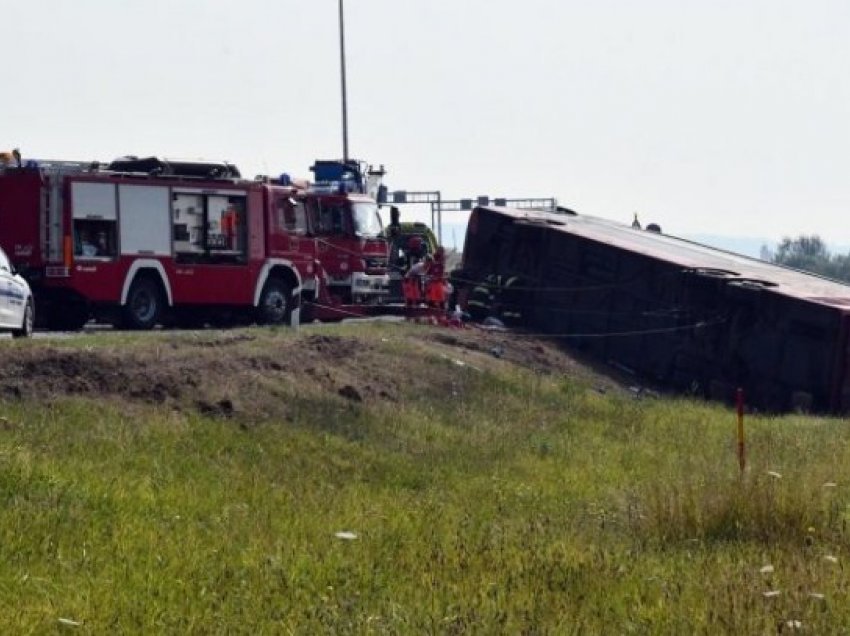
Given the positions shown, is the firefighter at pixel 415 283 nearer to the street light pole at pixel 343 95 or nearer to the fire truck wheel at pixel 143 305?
the fire truck wheel at pixel 143 305

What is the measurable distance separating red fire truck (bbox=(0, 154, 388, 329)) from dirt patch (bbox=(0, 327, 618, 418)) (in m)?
4.63

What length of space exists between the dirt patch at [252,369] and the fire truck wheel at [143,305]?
4687 mm

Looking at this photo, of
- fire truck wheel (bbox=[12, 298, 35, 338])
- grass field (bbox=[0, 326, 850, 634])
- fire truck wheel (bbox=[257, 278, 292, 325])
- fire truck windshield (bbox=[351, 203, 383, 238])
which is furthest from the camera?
fire truck windshield (bbox=[351, 203, 383, 238])

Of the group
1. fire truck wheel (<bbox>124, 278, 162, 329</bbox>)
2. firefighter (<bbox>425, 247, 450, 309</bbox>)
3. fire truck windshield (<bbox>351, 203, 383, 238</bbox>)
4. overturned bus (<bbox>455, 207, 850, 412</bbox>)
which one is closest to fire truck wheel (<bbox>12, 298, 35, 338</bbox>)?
fire truck wheel (<bbox>124, 278, 162, 329</bbox>)

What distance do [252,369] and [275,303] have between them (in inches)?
464

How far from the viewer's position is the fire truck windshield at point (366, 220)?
32875 mm

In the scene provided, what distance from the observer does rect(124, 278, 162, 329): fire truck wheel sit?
2751cm

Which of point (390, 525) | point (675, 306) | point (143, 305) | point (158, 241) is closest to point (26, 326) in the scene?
point (143, 305)

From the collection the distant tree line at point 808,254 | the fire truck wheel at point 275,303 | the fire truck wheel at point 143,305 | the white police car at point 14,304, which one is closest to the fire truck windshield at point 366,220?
the fire truck wheel at point 275,303

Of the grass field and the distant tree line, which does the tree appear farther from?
the grass field

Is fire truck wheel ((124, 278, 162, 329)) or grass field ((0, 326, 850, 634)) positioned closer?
grass field ((0, 326, 850, 634))

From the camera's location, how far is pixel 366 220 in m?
33.2

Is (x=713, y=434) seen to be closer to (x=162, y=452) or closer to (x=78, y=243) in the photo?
(x=162, y=452)

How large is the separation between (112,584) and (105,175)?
1844cm
